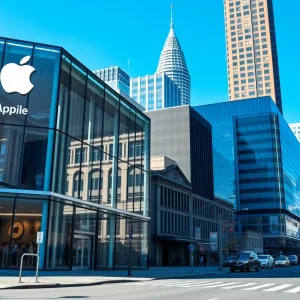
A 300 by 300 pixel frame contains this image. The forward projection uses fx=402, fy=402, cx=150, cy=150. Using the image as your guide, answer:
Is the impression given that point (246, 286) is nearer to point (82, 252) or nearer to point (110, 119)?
point (82, 252)

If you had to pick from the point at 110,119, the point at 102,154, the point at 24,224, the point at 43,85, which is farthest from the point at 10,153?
the point at 110,119

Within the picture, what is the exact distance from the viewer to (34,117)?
28016mm

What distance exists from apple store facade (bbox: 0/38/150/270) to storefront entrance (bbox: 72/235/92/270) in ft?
0.26

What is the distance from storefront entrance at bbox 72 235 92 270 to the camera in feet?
100.0

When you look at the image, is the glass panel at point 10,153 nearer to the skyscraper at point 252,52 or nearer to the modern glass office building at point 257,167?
the modern glass office building at point 257,167

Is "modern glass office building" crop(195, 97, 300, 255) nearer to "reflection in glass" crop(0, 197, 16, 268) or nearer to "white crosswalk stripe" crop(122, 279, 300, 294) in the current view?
"reflection in glass" crop(0, 197, 16, 268)

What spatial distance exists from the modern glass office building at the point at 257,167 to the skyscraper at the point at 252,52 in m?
28.2

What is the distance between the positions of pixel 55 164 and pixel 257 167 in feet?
382

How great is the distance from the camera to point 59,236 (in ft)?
91.4

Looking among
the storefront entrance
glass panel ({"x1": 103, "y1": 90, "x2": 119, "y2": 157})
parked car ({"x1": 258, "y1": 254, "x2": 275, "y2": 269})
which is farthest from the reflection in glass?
parked car ({"x1": 258, "y1": 254, "x2": 275, "y2": 269})

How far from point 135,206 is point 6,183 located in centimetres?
1479

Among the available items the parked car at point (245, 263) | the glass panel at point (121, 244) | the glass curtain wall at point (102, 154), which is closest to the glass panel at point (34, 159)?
the glass curtain wall at point (102, 154)

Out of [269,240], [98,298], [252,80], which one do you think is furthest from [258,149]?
[98,298]

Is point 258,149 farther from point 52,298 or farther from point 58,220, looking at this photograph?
point 52,298
